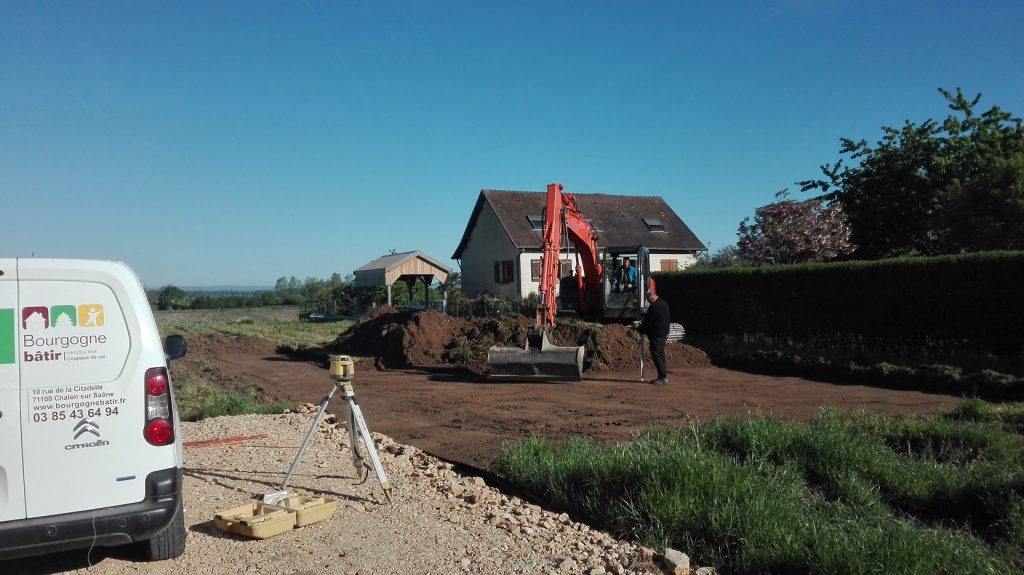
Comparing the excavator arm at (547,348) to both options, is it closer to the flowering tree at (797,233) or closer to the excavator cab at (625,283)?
the excavator cab at (625,283)

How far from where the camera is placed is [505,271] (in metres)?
37.8

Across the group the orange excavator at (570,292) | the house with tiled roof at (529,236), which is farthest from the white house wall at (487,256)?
the orange excavator at (570,292)

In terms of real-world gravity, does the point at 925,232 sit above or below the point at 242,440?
above

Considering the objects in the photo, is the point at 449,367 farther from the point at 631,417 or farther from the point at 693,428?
the point at 693,428

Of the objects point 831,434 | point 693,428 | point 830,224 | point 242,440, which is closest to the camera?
point 831,434

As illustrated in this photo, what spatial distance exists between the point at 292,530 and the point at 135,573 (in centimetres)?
114

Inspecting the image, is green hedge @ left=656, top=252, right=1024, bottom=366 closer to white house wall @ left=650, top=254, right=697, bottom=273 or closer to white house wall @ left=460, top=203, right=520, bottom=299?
white house wall @ left=460, top=203, right=520, bottom=299

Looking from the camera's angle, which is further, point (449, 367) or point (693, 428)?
point (449, 367)

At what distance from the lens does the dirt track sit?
10531mm

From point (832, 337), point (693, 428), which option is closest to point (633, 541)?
point (693, 428)

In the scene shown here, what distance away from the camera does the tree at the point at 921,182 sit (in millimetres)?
24141

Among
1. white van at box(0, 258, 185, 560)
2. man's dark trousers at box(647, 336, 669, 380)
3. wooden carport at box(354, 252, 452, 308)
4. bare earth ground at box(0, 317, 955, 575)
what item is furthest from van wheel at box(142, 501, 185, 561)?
wooden carport at box(354, 252, 452, 308)

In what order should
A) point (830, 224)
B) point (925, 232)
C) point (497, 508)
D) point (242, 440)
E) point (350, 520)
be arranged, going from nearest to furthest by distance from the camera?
1. point (350, 520)
2. point (497, 508)
3. point (242, 440)
4. point (925, 232)
5. point (830, 224)

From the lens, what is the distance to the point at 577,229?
21594 millimetres
